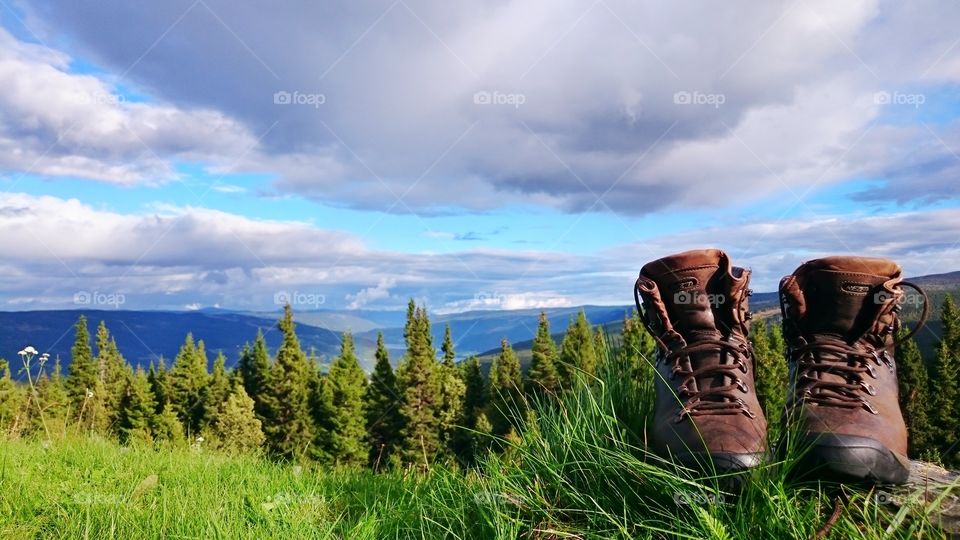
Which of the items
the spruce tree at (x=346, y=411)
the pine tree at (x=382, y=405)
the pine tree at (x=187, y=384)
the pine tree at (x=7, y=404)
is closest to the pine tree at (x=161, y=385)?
the pine tree at (x=187, y=384)

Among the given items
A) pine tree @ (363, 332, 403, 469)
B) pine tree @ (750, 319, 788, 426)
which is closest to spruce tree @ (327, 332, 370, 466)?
pine tree @ (363, 332, 403, 469)

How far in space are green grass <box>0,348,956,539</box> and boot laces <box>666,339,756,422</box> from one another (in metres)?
0.34

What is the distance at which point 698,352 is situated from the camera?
3.61 metres

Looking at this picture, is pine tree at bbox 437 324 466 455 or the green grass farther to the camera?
pine tree at bbox 437 324 466 455

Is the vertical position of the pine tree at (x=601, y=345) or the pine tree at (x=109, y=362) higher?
the pine tree at (x=601, y=345)

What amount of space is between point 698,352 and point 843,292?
83 centimetres

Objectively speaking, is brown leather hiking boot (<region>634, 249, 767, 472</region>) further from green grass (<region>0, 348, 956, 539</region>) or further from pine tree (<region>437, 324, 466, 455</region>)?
pine tree (<region>437, 324, 466, 455</region>)

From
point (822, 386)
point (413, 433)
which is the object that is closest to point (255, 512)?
point (822, 386)

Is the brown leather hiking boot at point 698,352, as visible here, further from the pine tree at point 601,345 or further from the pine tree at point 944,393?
the pine tree at point 944,393

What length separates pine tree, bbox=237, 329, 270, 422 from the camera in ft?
194

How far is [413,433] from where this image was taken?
56.9m

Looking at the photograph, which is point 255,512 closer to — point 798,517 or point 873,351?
point 798,517

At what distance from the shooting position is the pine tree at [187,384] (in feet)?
210

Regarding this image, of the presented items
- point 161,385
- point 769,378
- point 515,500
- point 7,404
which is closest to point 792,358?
point 515,500
